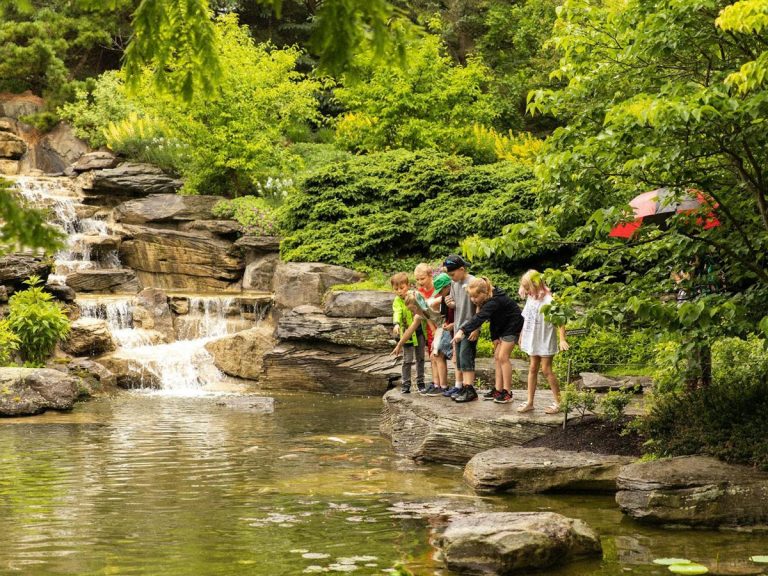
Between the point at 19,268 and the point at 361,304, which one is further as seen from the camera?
the point at 19,268

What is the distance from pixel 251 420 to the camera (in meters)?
13.8

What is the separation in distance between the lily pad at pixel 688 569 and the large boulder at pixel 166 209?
778 inches

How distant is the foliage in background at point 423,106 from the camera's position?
2659 cm

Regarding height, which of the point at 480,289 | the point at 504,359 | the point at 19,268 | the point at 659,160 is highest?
the point at 659,160

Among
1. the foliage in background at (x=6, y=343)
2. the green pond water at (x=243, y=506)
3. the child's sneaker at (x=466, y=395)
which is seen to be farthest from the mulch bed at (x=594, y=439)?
the foliage in background at (x=6, y=343)

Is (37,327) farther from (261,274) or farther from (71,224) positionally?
(71,224)

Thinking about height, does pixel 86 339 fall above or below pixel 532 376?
below

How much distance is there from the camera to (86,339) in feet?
59.8

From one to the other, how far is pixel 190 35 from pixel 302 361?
14.1 meters

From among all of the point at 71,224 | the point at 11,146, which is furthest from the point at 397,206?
the point at 11,146

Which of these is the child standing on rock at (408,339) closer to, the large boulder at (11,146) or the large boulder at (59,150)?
the large boulder at (59,150)

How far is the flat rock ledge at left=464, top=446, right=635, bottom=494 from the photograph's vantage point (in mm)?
8781

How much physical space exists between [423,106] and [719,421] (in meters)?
19.4

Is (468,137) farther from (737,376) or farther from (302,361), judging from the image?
(737,376)
